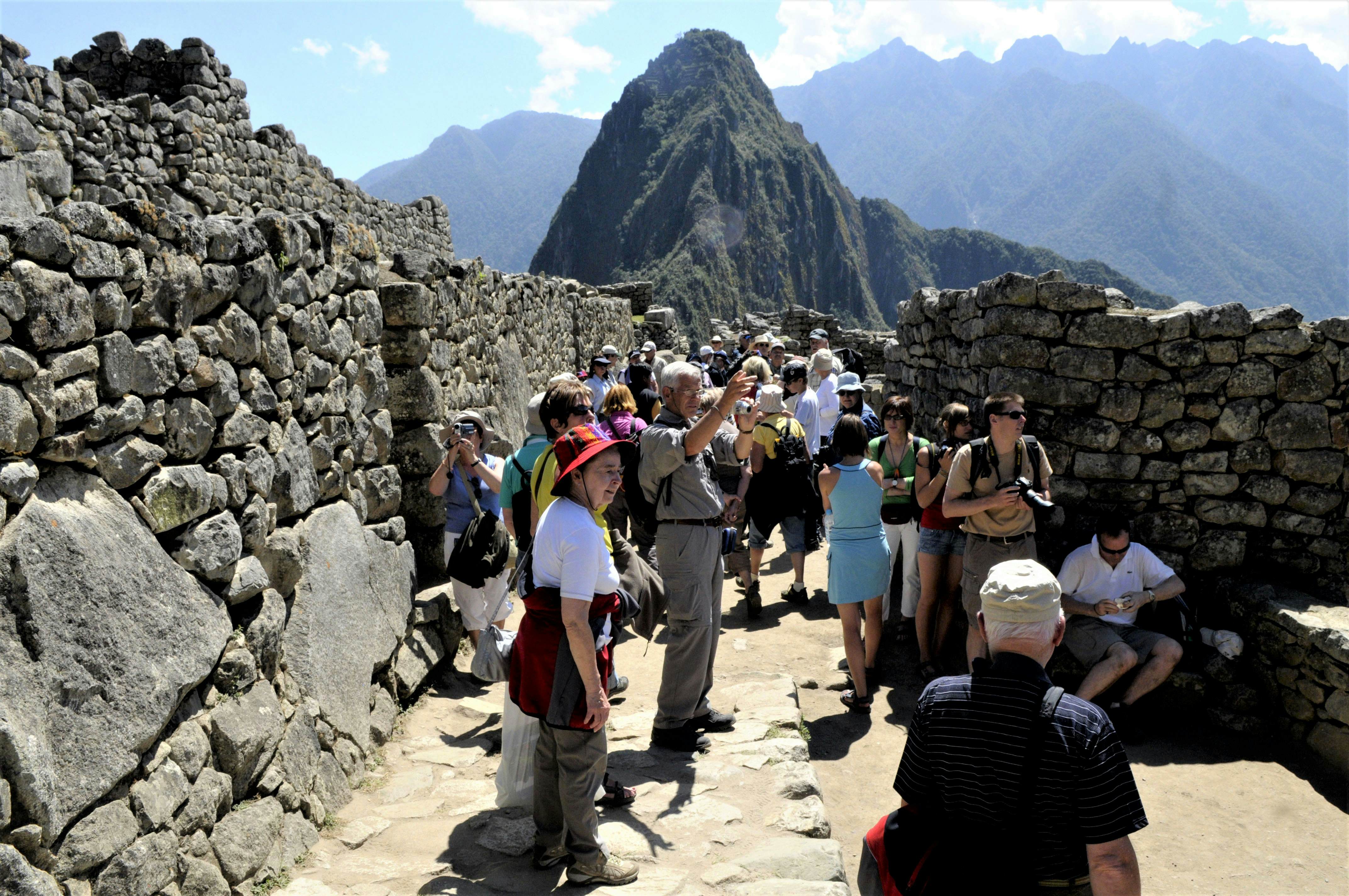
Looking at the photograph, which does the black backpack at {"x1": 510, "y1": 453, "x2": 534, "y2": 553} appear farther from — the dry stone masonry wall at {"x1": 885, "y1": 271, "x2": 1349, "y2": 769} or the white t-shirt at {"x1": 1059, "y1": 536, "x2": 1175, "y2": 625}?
the dry stone masonry wall at {"x1": 885, "y1": 271, "x2": 1349, "y2": 769}

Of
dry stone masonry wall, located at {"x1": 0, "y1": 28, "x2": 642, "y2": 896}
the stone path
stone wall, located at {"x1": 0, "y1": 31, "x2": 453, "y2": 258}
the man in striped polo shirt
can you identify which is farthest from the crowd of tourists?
stone wall, located at {"x1": 0, "y1": 31, "x2": 453, "y2": 258}

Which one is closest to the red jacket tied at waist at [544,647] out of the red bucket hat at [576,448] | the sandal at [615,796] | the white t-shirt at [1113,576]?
the red bucket hat at [576,448]

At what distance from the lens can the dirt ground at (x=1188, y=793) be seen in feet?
14.5

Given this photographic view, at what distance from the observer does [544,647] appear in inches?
128

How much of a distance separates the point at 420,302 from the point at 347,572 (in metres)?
2.20

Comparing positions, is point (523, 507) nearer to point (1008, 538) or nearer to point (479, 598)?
point (479, 598)

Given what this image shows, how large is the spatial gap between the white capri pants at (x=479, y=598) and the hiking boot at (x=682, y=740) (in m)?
1.56

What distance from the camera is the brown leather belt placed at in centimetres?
548

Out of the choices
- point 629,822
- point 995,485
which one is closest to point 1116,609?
point 995,485

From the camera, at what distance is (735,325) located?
3034 centimetres

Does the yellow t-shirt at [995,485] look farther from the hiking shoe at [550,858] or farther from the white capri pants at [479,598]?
the hiking shoe at [550,858]

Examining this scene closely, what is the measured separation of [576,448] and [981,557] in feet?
11.0

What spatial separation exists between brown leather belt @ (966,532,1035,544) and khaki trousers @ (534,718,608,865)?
3218 millimetres

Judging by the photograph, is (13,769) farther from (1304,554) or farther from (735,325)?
(735,325)
